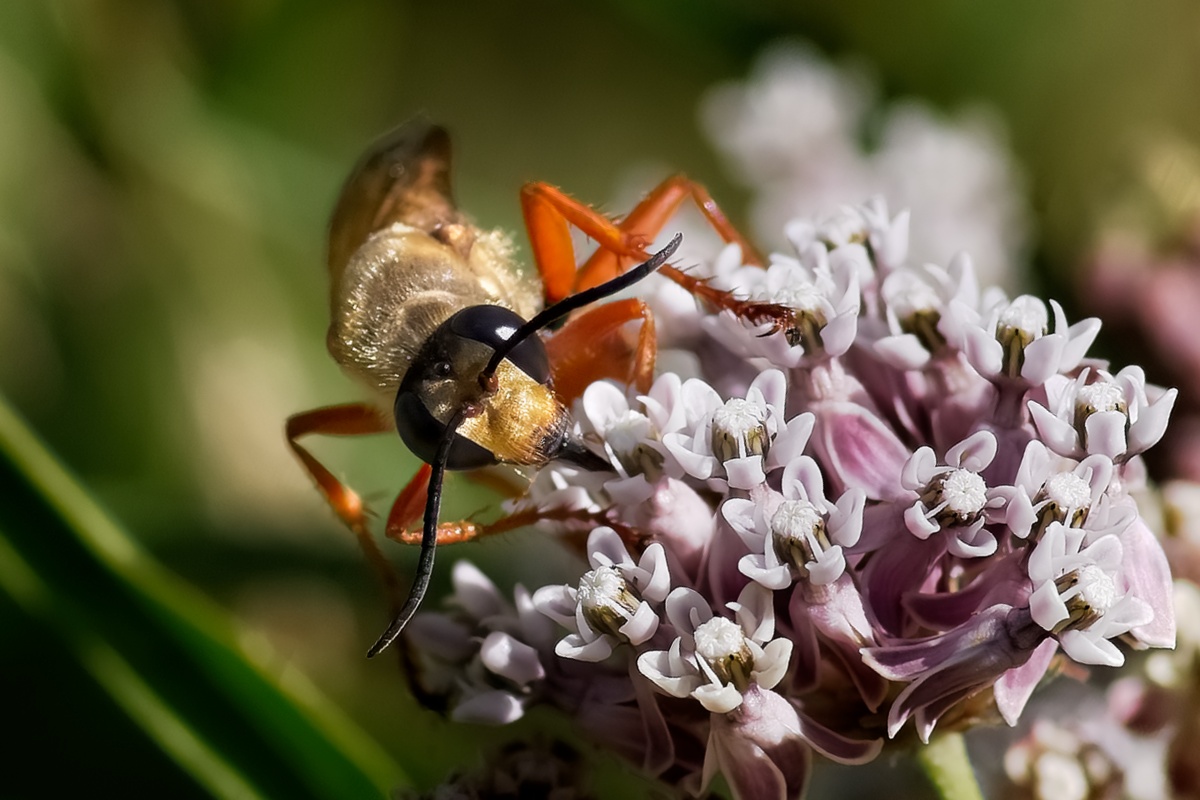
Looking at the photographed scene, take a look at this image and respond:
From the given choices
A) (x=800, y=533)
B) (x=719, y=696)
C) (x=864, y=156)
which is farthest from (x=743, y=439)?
(x=864, y=156)

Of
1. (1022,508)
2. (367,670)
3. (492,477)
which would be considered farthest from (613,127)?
(1022,508)

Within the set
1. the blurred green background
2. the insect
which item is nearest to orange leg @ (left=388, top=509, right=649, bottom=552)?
the insect

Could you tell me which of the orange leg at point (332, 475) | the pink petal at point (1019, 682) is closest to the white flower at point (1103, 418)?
the pink petal at point (1019, 682)

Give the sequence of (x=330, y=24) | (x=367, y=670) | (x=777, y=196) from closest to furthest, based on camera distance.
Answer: (x=367, y=670)
(x=777, y=196)
(x=330, y=24)

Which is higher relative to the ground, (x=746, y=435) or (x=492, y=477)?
(x=746, y=435)

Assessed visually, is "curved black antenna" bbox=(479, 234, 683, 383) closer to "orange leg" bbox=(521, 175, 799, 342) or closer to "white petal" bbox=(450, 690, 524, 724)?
"orange leg" bbox=(521, 175, 799, 342)

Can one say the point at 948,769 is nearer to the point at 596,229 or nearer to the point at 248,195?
the point at 596,229

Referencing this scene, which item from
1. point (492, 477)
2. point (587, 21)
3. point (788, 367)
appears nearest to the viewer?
point (788, 367)

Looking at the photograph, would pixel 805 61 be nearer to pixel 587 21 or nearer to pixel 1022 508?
pixel 587 21

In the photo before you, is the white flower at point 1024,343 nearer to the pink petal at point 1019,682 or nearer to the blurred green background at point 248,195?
the pink petal at point 1019,682
